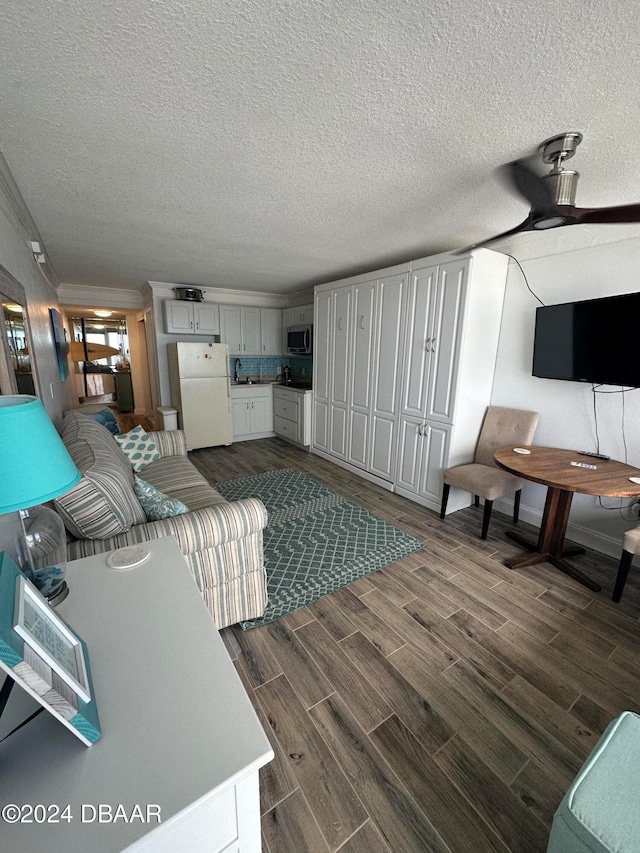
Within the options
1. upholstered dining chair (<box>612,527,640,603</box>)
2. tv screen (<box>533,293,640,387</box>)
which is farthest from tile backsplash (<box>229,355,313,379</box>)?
upholstered dining chair (<box>612,527,640,603</box>)

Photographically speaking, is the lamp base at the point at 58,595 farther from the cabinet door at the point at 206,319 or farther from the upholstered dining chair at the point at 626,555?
the cabinet door at the point at 206,319

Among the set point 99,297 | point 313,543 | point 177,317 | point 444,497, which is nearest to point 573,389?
point 444,497

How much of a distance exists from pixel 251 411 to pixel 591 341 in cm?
425

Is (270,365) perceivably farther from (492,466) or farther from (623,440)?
(623,440)

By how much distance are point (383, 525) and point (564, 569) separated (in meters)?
1.28

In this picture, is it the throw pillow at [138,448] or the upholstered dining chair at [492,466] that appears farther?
the throw pillow at [138,448]

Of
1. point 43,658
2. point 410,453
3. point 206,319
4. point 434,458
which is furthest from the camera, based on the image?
point 206,319

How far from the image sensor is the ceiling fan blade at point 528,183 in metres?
1.61

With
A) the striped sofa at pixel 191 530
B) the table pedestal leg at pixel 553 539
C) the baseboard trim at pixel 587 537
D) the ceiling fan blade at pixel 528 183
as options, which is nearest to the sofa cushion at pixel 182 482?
the striped sofa at pixel 191 530

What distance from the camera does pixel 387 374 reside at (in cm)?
350

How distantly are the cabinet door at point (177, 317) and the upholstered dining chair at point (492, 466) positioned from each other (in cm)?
393

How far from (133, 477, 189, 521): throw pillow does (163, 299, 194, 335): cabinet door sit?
11.5 ft

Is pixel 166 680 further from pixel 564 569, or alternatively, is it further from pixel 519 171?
pixel 564 569

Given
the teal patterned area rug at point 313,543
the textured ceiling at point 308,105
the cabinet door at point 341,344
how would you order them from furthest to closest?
the cabinet door at point 341,344, the teal patterned area rug at point 313,543, the textured ceiling at point 308,105
